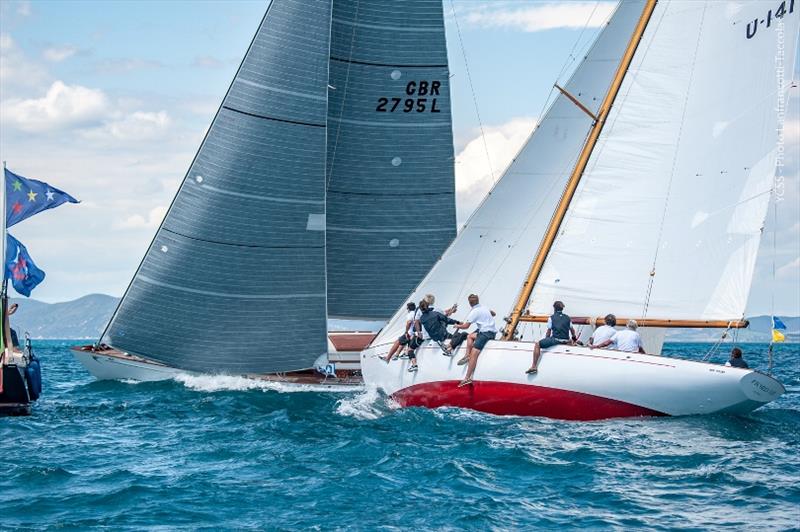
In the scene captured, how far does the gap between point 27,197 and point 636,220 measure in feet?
42.0

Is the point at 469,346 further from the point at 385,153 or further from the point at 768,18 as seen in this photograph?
the point at 385,153

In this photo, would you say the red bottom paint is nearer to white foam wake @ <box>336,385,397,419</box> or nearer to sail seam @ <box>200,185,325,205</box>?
white foam wake @ <box>336,385,397,419</box>

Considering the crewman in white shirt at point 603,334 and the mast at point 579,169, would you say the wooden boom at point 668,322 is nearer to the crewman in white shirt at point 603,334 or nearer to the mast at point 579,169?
the mast at point 579,169

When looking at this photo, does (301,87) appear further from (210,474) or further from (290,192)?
(210,474)

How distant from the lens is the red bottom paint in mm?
20547

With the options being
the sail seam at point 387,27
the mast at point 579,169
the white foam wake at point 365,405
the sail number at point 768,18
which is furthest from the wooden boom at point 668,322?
the sail seam at point 387,27

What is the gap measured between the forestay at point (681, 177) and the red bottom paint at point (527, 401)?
2.37 m

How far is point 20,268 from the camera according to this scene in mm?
23734

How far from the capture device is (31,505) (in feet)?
48.4

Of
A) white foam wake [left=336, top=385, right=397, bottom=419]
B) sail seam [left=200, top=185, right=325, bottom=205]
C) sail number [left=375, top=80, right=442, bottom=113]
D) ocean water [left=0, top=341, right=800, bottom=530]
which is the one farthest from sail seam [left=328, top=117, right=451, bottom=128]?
ocean water [left=0, top=341, right=800, bottom=530]

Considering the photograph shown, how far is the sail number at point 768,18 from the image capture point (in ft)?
68.2

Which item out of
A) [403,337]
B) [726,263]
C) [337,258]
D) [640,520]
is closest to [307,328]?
[337,258]

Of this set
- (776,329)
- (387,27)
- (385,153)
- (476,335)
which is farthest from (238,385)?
(776,329)

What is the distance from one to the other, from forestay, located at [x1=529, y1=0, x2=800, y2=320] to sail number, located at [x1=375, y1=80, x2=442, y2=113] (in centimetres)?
761
